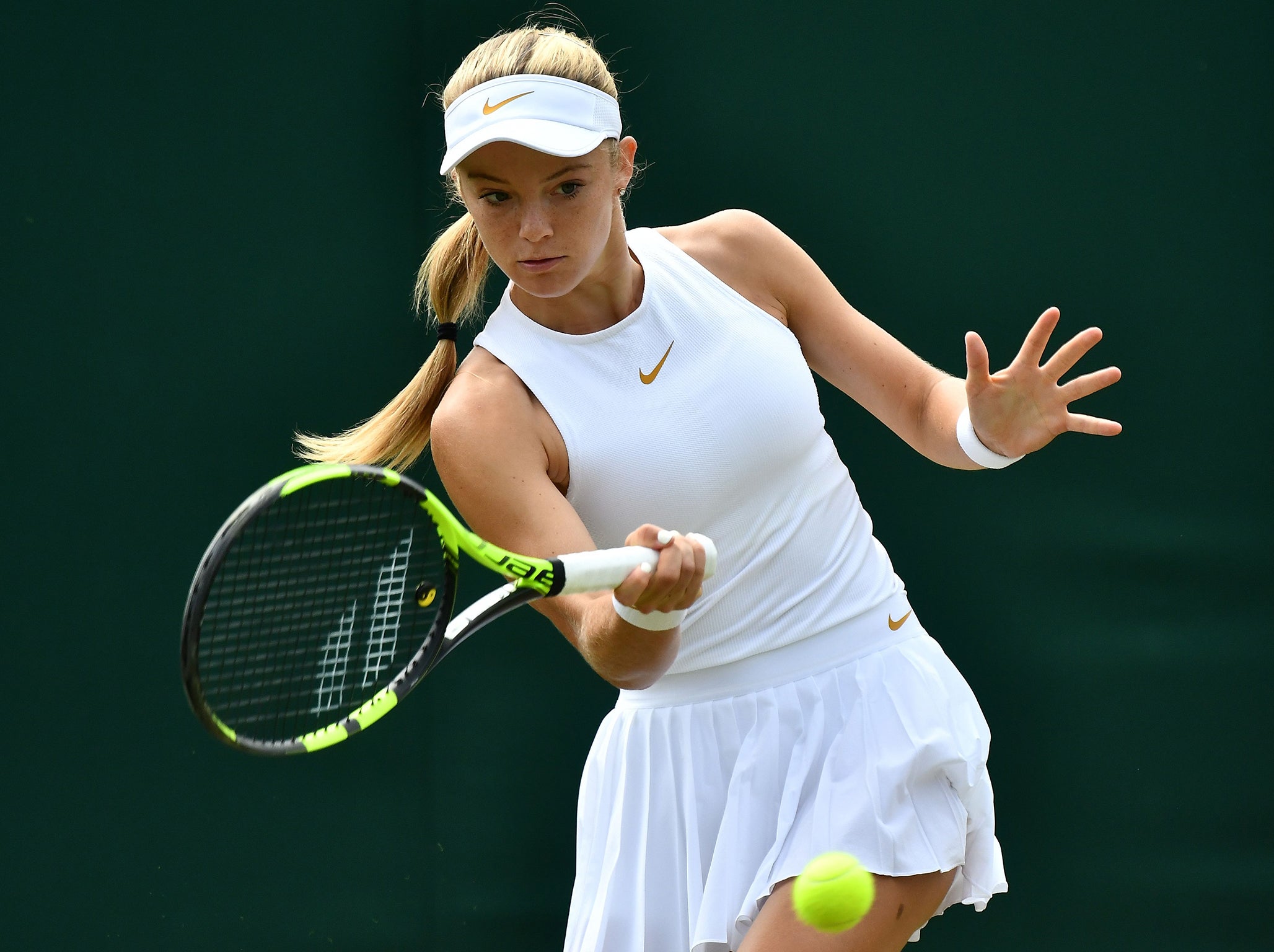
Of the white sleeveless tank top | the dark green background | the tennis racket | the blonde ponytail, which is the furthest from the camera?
the dark green background

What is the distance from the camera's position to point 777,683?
5.72 ft

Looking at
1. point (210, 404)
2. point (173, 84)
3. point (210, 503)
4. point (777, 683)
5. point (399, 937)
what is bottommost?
point (399, 937)

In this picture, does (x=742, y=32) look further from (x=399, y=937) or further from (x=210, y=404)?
(x=399, y=937)

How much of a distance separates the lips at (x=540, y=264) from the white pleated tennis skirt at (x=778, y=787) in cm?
53

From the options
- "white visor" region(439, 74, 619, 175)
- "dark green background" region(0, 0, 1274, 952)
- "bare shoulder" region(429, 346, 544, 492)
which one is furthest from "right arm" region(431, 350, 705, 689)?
"dark green background" region(0, 0, 1274, 952)

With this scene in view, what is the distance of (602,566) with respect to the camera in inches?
54.5

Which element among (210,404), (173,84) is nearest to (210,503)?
(210,404)

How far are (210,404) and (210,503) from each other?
170 mm

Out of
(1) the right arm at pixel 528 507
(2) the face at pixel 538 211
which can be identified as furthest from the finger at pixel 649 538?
(2) the face at pixel 538 211

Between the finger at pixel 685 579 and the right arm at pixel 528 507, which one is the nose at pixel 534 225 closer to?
the right arm at pixel 528 507

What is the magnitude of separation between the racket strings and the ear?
1.52 ft

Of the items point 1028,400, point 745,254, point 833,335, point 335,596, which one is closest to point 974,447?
Result: point 1028,400

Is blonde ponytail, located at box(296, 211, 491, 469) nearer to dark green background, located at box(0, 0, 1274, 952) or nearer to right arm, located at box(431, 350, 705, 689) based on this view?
right arm, located at box(431, 350, 705, 689)

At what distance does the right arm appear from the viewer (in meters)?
1.49
